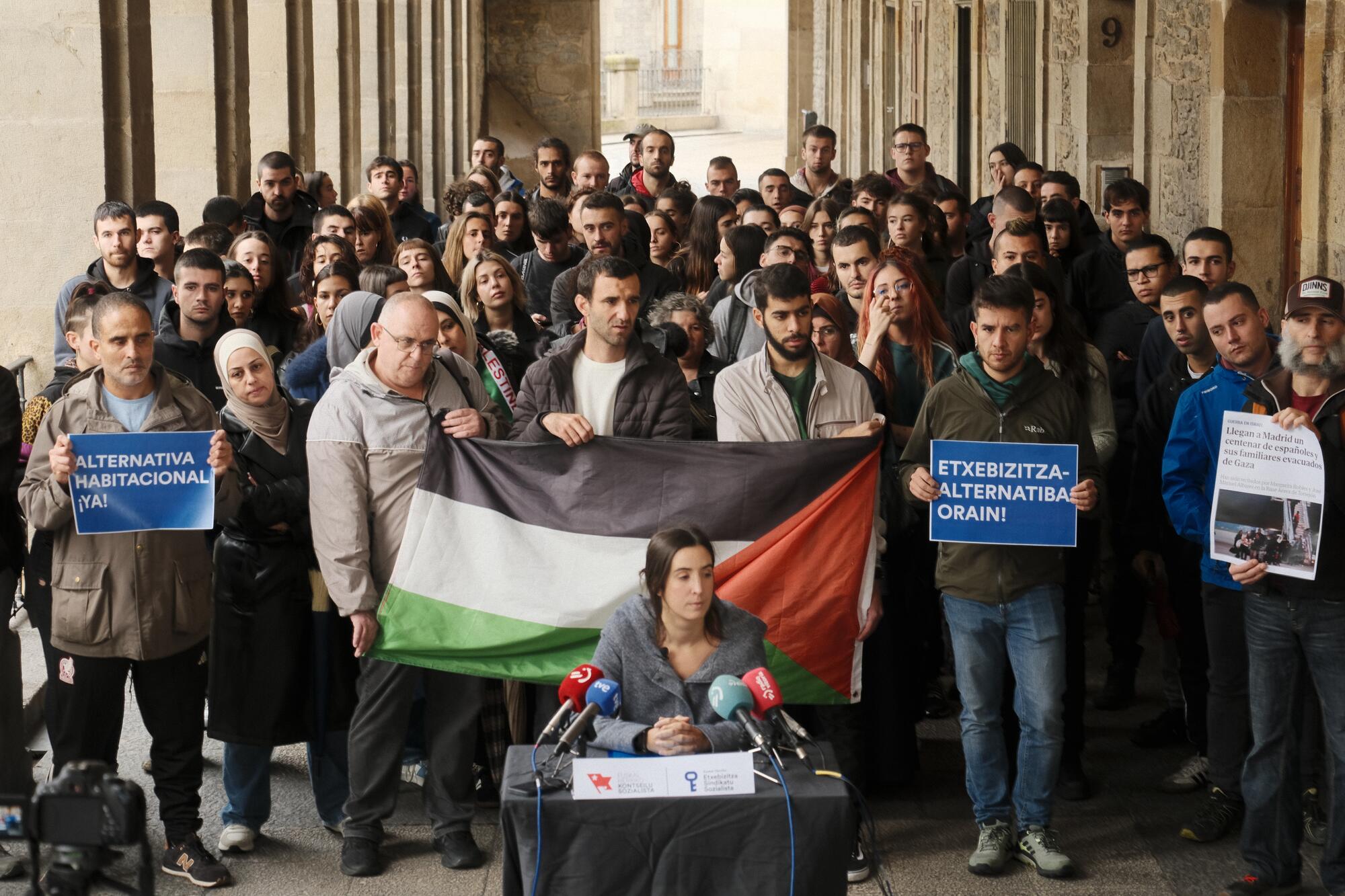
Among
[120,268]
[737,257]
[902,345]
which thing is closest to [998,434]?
[902,345]

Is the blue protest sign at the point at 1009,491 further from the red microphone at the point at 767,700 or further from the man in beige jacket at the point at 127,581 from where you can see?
the man in beige jacket at the point at 127,581

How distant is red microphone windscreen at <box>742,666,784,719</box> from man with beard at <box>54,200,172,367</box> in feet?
14.6

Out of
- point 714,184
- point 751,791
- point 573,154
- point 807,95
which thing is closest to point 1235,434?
point 751,791

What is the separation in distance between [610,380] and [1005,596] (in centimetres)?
165

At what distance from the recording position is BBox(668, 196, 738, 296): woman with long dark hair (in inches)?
423

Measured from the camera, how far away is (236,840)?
6.77 meters

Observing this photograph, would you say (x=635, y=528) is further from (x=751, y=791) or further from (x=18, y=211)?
(x=18, y=211)

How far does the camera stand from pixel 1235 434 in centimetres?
612

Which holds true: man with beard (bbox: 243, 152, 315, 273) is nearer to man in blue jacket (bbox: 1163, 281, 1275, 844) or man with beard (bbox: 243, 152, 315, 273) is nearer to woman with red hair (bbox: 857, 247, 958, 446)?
woman with red hair (bbox: 857, 247, 958, 446)

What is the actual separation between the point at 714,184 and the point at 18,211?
21.0 ft

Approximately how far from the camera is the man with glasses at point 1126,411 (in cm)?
Answer: 816

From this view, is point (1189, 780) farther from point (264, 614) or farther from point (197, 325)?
point (197, 325)

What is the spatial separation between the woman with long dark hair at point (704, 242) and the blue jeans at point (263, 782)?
4.46 m

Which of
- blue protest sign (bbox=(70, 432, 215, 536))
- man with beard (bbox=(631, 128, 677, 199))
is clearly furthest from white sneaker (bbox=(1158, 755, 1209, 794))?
man with beard (bbox=(631, 128, 677, 199))
